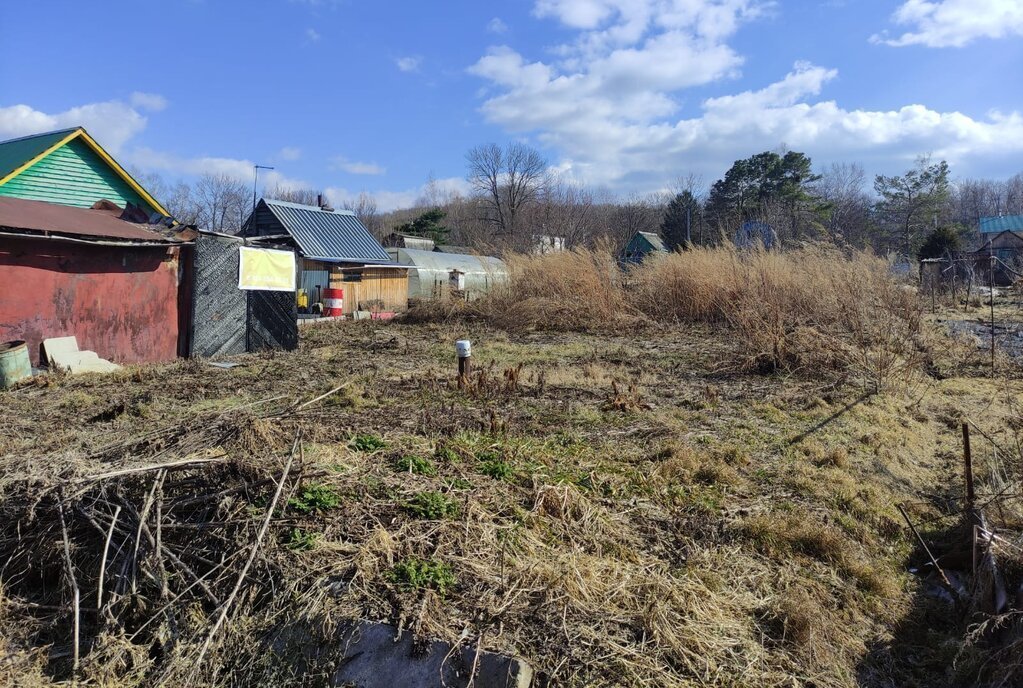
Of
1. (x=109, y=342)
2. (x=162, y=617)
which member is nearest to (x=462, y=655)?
(x=162, y=617)

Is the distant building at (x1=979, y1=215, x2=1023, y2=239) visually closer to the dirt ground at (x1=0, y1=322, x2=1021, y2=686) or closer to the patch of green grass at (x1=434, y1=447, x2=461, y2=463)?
the dirt ground at (x1=0, y1=322, x2=1021, y2=686)

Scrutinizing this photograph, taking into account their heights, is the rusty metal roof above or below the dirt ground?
above

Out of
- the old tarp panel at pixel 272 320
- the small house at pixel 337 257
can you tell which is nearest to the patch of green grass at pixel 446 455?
the old tarp panel at pixel 272 320

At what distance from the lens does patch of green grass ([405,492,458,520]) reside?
137 inches

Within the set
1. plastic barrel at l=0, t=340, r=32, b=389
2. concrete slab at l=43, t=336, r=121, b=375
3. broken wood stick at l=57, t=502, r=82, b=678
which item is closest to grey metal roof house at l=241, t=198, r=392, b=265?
concrete slab at l=43, t=336, r=121, b=375

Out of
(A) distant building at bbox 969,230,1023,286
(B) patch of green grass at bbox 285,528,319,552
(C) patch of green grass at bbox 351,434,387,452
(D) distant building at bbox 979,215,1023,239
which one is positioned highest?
(D) distant building at bbox 979,215,1023,239

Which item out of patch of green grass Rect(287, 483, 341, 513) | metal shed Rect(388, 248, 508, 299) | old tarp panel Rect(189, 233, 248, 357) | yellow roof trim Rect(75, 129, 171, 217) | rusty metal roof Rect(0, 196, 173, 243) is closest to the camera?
patch of green grass Rect(287, 483, 341, 513)

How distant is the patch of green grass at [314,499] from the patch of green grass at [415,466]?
53 cm

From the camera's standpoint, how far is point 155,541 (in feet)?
10.6

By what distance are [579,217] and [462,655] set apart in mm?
55013

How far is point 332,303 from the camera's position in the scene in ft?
62.3

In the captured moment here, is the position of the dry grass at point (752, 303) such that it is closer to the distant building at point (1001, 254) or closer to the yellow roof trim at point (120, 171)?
the distant building at point (1001, 254)

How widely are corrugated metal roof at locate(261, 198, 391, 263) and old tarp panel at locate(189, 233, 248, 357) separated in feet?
30.4

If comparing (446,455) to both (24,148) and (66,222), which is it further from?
(24,148)
